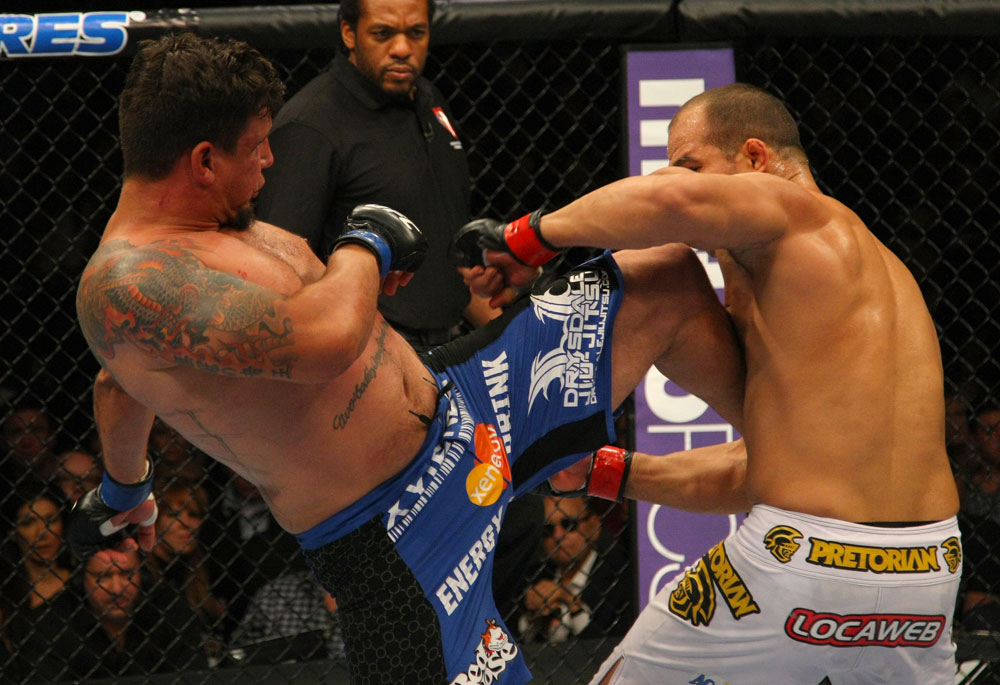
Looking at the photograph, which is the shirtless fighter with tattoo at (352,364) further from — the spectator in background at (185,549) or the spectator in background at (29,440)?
the spectator in background at (29,440)

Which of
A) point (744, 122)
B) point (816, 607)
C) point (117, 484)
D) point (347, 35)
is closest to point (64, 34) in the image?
point (347, 35)

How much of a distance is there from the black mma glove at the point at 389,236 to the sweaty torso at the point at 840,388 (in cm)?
47

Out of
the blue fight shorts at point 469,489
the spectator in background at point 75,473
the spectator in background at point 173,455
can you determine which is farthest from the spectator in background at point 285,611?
the blue fight shorts at point 469,489

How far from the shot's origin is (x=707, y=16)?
2416 mm

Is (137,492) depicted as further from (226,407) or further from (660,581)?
(660,581)

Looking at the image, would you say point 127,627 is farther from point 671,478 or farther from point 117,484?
point 671,478

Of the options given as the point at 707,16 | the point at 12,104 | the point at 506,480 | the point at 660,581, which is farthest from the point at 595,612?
the point at 12,104

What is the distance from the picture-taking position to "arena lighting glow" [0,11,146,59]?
2309 mm

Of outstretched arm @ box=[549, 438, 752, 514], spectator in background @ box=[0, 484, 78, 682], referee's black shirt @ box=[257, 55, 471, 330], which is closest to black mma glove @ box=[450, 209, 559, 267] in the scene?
outstretched arm @ box=[549, 438, 752, 514]

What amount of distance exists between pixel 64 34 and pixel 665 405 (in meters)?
1.52

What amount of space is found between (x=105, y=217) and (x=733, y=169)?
2.07 m

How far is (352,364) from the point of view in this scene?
4.32 feet

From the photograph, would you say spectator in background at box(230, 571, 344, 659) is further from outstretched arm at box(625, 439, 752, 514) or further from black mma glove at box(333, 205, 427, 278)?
black mma glove at box(333, 205, 427, 278)

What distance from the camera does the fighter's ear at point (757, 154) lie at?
162cm
